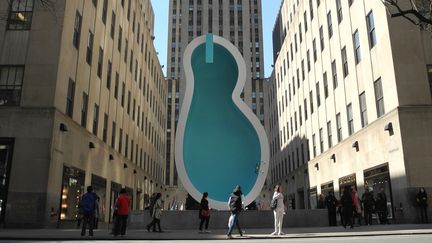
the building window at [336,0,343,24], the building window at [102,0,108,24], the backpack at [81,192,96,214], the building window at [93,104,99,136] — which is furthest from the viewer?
the building window at [336,0,343,24]

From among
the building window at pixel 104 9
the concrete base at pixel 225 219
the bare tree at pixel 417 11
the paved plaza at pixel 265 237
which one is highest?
the building window at pixel 104 9

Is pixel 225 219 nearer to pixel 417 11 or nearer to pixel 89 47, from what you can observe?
pixel 417 11

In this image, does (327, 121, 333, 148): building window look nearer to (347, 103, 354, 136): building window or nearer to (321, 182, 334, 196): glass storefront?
(321, 182, 334, 196): glass storefront

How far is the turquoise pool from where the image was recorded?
19562mm

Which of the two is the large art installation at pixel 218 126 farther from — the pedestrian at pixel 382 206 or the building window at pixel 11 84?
the building window at pixel 11 84

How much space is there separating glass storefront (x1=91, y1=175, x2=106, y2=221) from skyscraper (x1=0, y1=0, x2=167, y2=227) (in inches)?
2.9

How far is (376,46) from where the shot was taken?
22797 millimetres

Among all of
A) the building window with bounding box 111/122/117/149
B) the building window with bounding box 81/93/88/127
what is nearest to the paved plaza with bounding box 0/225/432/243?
the building window with bounding box 81/93/88/127

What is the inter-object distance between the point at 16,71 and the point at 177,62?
73257 mm

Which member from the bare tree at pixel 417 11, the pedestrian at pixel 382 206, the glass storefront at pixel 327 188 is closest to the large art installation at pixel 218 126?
the pedestrian at pixel 382 206

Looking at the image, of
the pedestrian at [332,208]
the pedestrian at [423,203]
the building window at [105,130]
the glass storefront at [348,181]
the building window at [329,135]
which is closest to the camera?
the pedestrian at [423,203]

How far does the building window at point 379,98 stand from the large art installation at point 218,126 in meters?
7.65


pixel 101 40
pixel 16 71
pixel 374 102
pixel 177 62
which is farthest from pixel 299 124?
pixel 177 62

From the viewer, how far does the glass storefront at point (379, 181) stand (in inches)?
835
